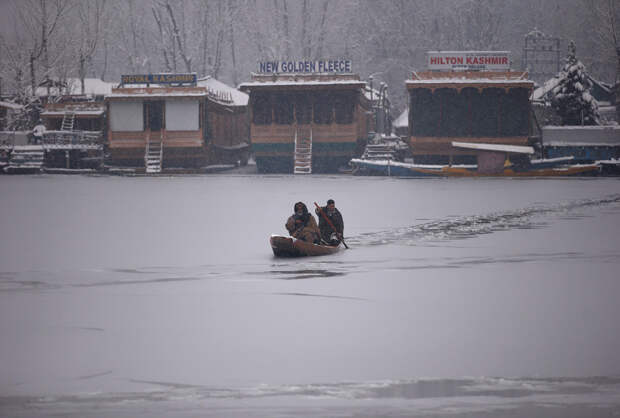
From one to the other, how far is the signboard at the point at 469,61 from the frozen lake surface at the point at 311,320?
30.0 m

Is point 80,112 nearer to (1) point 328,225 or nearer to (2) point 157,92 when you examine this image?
(2) point 157,92

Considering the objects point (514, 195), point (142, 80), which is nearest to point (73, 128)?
point (142, 80)

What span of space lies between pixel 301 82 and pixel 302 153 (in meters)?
4.59

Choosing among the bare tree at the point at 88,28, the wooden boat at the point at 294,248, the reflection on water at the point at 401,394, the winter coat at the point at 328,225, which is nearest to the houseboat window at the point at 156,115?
the bare tree at the point at 88,28

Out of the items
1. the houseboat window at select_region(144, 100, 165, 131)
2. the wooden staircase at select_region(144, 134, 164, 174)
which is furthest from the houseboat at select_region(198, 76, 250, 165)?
the wooden staircase at select_region(144, 134, 164, 174)

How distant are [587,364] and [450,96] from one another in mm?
48559

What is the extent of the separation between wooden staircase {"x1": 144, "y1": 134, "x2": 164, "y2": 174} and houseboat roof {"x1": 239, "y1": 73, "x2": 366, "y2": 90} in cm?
664

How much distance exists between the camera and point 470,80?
56.4m

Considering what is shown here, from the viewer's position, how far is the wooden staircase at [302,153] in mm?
59875

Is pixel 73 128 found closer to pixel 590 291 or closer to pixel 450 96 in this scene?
pixel 450 96

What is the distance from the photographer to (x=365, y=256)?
2073 cm

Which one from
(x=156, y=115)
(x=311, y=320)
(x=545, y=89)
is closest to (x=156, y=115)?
(x=156, y=115)

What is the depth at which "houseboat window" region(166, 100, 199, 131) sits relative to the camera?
6041 cm

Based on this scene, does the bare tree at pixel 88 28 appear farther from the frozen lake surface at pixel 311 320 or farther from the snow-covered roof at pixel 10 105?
the frozen lake surface at pixel 311 320
